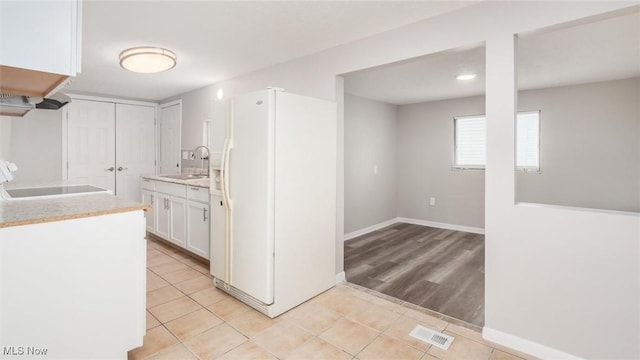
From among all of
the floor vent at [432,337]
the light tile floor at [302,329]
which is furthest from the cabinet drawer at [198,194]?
the floor vent at [432,337]

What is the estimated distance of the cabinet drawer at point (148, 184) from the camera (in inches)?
173

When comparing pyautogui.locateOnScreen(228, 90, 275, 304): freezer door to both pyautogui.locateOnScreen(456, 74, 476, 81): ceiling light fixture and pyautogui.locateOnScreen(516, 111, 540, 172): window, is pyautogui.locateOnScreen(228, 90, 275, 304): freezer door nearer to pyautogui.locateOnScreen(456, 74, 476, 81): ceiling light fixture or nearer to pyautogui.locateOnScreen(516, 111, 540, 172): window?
pyautogui.locateOnScreen(456, 74, 476, 81): ceiling light fixture

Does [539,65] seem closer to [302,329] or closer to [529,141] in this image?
[529,141]

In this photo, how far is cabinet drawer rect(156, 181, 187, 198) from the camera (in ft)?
12.2

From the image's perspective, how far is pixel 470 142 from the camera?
5207mm

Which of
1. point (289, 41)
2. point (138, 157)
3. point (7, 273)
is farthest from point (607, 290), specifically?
point (138, 157)

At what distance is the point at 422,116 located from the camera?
5641 mm

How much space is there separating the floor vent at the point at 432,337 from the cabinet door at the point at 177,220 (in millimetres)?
2745

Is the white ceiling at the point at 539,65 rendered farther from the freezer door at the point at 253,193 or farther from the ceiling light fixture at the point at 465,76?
the freezer door at the point at 253,193

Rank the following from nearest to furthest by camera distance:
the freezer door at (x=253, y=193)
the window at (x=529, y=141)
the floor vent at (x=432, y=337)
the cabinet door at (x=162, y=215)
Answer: the floor vent at (x=432, y=337) < the freezer door at (x=253, y=193) < the cabinet door at (x=162, y=215) < the window at (x=529, y=141)

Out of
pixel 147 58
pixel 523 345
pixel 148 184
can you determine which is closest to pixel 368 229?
pixel 523 345

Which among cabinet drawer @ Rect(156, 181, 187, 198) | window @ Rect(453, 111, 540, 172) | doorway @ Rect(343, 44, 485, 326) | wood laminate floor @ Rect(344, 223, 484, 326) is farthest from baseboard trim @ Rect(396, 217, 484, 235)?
cabinet drawer @ Rect(156, 181, 187, 198)

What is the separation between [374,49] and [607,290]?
2.26m

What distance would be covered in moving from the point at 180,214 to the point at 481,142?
4.57m
